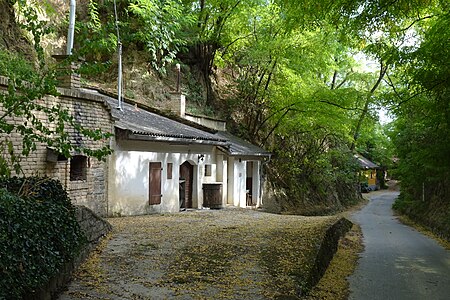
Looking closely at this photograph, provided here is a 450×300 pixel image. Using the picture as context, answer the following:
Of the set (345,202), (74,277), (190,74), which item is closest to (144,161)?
(74,277)

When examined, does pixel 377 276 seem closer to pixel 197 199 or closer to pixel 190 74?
pixel 197 199

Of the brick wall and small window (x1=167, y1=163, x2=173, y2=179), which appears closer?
the brick wall

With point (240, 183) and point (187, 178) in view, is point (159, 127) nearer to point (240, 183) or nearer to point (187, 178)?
point (187, 178)

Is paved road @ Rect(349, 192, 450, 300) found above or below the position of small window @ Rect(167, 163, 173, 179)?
below

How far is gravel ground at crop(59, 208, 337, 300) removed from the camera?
6.56 metres

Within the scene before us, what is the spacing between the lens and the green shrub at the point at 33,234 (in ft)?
14.8

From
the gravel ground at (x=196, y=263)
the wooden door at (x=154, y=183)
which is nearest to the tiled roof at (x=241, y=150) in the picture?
the wooden door at (x=154, y=183)

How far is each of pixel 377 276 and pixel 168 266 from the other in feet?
19.0

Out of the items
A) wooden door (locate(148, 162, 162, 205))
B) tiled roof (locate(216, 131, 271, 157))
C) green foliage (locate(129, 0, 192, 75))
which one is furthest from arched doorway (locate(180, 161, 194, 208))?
green foliage (locate(129, 0, 192, 75))

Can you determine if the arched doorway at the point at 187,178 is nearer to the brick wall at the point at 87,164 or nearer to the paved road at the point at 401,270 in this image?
the brick wall at the point at 87,164

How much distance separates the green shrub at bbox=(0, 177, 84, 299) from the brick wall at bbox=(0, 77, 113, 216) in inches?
186

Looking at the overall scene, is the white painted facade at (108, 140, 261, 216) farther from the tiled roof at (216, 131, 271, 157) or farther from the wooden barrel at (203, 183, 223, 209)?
the tiled roof at (216, 131, 271, 157)

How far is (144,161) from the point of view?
15.5 metres

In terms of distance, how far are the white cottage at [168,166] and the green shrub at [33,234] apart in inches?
298
